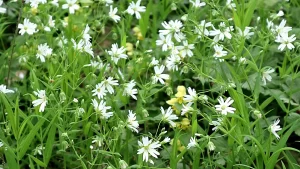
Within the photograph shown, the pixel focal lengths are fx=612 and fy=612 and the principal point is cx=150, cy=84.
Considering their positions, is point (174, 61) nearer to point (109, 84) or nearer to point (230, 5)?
point (109, 84)

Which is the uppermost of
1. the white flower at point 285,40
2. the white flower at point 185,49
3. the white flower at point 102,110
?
the white flower at point 285,40

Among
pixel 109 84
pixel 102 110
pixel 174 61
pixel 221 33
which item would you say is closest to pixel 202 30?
pixel 221 33

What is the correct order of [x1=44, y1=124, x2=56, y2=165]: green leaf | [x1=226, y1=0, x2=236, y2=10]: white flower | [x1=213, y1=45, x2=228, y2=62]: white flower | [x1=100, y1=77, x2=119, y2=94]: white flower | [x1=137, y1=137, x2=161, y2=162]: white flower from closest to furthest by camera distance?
1. [x1=137, y1=137, x2=161, y2=162]: white flower
2. [x1=44, y1=124, x2=56, y2=165]: green leaf
3. [x1=100, y1=77, x2=119, y2=94]: white flower
4. [x1=213, y1=45, x2=228, y2=62]: white flower
5. [x1=226, y1=0, x2=236, y2=10]: white flower

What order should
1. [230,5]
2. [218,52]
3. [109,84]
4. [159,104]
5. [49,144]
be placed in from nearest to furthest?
[49,144]
[109,84]
[218,52]
[230,5]
[159,104]

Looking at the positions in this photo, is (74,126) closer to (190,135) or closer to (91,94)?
(91,94)

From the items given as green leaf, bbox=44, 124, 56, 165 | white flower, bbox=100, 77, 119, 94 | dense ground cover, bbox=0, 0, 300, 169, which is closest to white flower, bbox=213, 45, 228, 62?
dense ground cover, bbox=0, 0, 300, 169

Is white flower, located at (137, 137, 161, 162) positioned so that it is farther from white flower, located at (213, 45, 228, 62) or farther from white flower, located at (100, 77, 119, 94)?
white flower, located at (213, 45, 228, 62)

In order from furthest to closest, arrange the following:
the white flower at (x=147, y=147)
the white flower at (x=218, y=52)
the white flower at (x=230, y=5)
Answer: the white flower at (x=230, y=5) → the white flower at (x=218, y=52) → the white flower at (x=147, y=147)

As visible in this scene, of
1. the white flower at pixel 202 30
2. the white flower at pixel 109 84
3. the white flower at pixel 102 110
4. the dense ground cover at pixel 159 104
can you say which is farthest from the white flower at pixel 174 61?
the white flower at pixel 102 110

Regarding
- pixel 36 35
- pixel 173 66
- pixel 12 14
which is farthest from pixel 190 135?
pixel 12 14

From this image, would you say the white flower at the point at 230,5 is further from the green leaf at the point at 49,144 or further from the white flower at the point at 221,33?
the green leaf at the point at 49,144

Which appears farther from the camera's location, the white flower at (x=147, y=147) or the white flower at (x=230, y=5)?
the white flower at (x=230, y=5)
